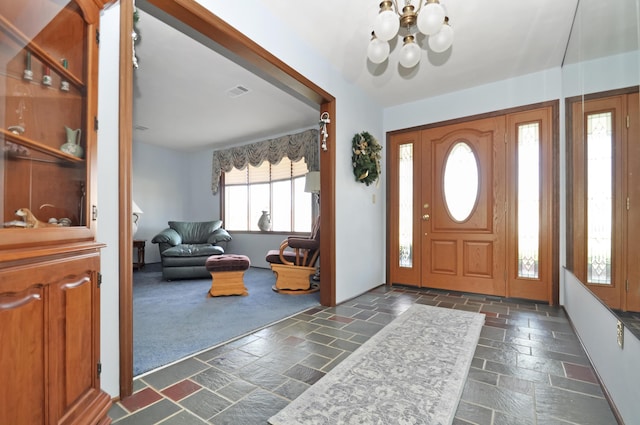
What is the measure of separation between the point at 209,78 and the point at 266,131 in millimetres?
2189

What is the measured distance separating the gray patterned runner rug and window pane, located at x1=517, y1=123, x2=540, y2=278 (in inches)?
56.8

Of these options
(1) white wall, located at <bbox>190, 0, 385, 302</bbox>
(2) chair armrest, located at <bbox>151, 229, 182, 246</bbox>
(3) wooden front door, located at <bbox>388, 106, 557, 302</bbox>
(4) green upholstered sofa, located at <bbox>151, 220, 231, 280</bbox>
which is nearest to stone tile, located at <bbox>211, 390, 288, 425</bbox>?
(1) white wall, located at <bbox>190, 0, 385, 302</bbox>

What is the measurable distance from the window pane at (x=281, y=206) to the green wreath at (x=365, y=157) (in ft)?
7.60

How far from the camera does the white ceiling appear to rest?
7.57ft

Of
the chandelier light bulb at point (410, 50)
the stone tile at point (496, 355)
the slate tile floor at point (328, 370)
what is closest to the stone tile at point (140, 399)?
the slate tile floor at point (328, 370)

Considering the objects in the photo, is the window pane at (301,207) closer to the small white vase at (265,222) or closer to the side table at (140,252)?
the small white vase at (265,222)

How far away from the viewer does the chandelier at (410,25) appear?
165cm

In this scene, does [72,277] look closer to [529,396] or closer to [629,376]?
[529,396]

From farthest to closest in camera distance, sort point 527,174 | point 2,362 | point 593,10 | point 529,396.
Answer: point 527,174, point 593,10, point 529,396, point 2,362

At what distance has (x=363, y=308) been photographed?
3162 millimetres

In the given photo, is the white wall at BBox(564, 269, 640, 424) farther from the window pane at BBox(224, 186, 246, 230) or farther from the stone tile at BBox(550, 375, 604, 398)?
the window pane at BBox(224, 186, 246, 230)

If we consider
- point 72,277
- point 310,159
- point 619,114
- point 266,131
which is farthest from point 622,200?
point 266,131

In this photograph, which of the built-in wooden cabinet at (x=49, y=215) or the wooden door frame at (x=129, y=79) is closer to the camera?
the built-in wooden cabinet at (x=49, y=215)

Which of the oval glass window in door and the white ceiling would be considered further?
the oval glass window in door
